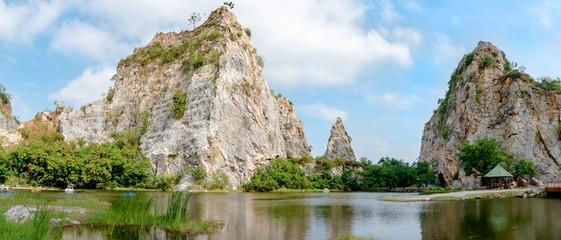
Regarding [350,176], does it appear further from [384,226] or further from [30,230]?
[30,230]

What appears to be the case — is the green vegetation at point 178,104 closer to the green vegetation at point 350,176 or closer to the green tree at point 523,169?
the green vegetation at point 350,176

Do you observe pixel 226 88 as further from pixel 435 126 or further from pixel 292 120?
pixel 435 126

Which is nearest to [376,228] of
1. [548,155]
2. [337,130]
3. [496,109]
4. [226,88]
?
[226,88]

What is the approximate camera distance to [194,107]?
6034 cm

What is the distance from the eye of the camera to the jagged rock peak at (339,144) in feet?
328

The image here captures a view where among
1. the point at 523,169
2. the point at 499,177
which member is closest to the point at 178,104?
the point at 499,177

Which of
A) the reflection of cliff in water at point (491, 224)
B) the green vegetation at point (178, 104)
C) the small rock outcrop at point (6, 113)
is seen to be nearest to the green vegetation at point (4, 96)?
the small rock outcrop at point (6, 113)

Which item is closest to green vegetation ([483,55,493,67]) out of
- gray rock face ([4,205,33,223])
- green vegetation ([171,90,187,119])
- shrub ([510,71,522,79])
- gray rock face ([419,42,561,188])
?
gray rock face ([419,42,561,188])

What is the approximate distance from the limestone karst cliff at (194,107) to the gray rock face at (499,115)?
33.3 m

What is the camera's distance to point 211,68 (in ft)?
211

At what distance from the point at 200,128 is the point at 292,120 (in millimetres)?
46230

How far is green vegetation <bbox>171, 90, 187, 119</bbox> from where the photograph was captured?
61.1 m

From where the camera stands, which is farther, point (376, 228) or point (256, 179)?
point (256, 179)

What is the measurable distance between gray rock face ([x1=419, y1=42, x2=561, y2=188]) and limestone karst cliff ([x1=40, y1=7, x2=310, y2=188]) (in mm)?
33320
